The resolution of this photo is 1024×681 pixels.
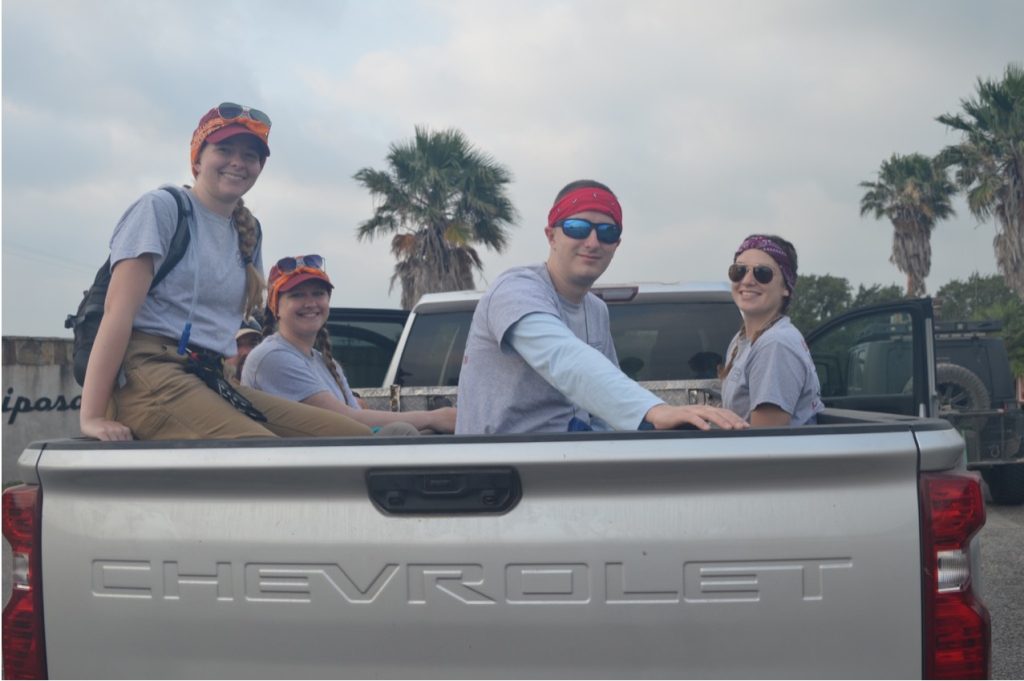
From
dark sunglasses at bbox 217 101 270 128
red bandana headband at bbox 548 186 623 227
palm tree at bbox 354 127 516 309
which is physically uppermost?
palm tree at bbox 354 127 516 309

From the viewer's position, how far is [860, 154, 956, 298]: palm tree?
100 ft

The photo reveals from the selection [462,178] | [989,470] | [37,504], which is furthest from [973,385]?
[462,178]

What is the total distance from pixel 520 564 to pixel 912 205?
32.4m

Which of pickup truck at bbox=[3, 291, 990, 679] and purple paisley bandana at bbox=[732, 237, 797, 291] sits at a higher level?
purple paisley bandana at bbox=[732, 237, 797, 291]

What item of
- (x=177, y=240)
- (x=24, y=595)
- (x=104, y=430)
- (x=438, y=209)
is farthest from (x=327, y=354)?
(x=438, y=209)

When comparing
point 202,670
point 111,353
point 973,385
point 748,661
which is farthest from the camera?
point 973,385

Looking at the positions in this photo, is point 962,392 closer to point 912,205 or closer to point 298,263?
point 298,263

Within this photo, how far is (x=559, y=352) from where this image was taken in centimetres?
236

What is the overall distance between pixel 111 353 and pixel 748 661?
71.0 inches

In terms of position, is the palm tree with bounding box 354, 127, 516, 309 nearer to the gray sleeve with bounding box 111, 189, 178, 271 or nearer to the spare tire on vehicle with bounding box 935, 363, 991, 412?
the spare tire on vehicle with bounding box 935, 363, 991, 412

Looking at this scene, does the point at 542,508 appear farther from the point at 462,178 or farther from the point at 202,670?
the point at 462,178

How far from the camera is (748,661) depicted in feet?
5.78

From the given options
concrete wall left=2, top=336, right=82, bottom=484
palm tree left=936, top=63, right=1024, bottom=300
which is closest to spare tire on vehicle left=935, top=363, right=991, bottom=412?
concrete wall left=2, top=336, right=82, bottom=484

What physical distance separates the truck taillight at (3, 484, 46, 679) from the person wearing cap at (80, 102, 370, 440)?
485mm
